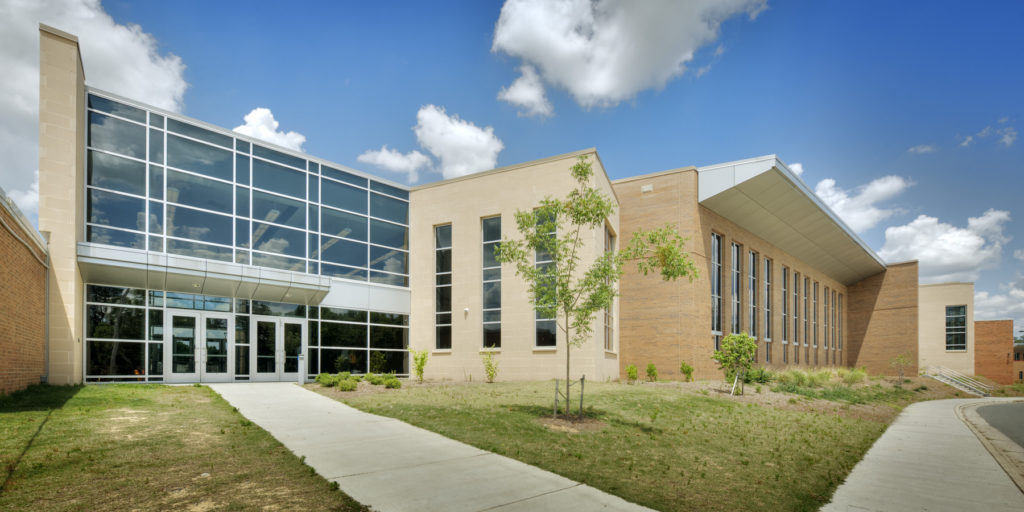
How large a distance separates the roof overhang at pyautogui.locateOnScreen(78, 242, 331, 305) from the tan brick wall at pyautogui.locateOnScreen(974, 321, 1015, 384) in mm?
70966

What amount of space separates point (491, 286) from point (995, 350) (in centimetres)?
6496

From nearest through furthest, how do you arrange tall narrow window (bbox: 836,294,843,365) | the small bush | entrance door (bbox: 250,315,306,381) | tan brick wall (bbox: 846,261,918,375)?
entrance door (bbox: 250,315,306,381), the small bush, tan brick wall (bbox: 846,261,918,375), tall narrow window (bbox: 836,294,843,365)

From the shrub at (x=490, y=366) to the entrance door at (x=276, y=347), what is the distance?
7.36 metres

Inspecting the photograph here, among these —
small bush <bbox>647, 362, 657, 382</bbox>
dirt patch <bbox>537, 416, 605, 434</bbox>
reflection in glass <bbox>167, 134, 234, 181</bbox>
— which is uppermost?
reflection in glass <bbox>167, 134, 234, 181</bbox>

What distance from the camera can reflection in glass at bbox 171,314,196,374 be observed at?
63.2 ft

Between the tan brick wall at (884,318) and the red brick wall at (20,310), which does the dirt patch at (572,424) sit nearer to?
the red brick wall at (20,310)

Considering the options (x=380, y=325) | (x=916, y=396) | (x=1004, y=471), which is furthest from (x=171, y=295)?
(x=916, y=396)

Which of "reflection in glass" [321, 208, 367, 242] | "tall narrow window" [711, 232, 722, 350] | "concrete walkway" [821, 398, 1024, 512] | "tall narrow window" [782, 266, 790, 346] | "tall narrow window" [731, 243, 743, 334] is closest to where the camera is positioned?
"concrete walkway" [821, 398, 1024, 512]

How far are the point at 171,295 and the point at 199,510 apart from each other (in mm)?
16444

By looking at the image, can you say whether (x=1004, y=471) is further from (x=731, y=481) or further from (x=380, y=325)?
(x=380, y=325)

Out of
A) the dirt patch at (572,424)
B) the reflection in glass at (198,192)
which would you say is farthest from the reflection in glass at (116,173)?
the dirt patch at (572,424)

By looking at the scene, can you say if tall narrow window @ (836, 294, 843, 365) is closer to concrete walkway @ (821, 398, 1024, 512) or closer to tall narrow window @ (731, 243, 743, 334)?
tall narrow window @ (731, 243, 743, 334)

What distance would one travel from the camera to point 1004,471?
10055 mm

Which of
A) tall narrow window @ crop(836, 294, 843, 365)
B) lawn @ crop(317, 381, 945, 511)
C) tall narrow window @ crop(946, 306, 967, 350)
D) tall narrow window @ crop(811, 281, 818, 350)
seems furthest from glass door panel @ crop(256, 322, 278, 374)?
tall narrow window @ crop(946, 306, 967, 350)
